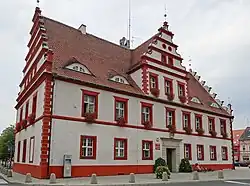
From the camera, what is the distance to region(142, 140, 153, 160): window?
2777 cm

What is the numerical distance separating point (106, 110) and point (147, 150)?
20.3 feet

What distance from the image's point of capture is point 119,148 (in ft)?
84.9

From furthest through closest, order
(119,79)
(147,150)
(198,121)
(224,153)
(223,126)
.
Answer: (223,126) < (224,153) < (198,121) < (147,150) < (119,79)

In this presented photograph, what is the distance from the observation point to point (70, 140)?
22.5 metres

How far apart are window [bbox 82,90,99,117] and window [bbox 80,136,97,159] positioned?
2.09 m

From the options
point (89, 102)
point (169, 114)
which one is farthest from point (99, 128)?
point (169, 114)

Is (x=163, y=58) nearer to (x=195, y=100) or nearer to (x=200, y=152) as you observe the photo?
(x=195, y=100)

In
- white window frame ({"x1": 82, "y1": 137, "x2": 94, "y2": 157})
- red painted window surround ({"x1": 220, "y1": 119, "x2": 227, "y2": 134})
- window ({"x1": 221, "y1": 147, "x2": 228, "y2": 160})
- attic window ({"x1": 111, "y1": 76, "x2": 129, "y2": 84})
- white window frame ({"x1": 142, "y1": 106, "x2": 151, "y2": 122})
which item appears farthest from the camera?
red painted window surround ({"x1": 220, "y1": 119, "x2": 227, "y2": 134})

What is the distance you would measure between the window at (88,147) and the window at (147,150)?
5776mm

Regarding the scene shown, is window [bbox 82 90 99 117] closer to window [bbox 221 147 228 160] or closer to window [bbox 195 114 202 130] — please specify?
window [bbox 195 114 202 130]

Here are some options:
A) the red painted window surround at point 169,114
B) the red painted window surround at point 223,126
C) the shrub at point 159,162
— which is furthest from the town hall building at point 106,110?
the red painted window surround at point 223,126

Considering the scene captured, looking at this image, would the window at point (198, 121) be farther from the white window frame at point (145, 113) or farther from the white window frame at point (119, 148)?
the white window frame at point (119, 148)

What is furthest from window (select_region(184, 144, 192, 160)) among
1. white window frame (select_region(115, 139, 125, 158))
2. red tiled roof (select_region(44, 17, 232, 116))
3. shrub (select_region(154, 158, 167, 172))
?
white window frame (select_region(115, 139, 125, 158))

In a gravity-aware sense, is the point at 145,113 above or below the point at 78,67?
below
